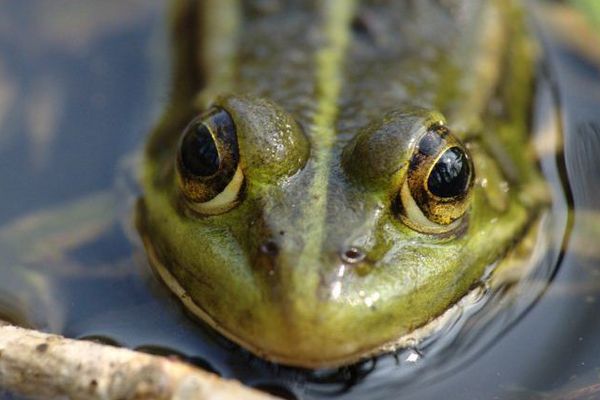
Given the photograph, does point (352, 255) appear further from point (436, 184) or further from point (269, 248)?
point (436, 184)

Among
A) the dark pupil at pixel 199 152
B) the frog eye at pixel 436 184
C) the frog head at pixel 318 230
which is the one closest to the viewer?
the frog head at pixel 318 230

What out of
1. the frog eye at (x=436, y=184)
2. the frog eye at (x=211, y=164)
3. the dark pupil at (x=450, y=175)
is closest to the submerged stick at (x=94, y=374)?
the frog eye at (x=211, y=164)

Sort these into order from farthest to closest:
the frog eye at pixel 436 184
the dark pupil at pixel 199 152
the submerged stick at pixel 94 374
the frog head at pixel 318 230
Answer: the dark pupil at pixel 199 152 < the frog eye at pixel 436 184 < the frog head at pixel 318 230 < the submerged stick at pixel 94 374

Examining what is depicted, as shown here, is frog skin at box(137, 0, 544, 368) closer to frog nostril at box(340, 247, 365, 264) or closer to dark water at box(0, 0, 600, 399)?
frog nostril at box(340, 247, 365, 264)

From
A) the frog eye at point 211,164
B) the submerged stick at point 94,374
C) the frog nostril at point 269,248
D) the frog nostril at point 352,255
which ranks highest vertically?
the frog eye at point 211,164

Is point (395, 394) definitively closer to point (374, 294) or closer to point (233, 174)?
point (374, 294)

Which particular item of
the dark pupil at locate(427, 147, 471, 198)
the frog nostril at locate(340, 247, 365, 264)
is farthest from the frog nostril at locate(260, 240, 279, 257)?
the dark pupil at locate(427, 147, 471, 198)

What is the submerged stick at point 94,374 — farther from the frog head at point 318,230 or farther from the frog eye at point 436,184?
the frog eye at point 436,184

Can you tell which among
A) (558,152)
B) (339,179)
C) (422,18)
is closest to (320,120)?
(339,179)
